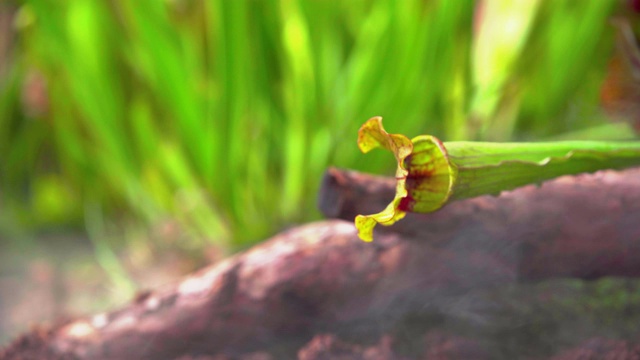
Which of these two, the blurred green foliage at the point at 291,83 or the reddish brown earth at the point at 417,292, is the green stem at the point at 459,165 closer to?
the reddish brown earth at the point at 417,292

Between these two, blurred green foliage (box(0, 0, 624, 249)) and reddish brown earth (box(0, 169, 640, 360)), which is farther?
blurred green foliage (box(0, 0, 624, 249))

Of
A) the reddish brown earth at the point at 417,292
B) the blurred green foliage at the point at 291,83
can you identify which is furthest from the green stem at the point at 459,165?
the blurred green foliage at the point at 291,83

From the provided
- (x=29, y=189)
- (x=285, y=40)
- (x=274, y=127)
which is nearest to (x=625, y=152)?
(x=285, y=40)

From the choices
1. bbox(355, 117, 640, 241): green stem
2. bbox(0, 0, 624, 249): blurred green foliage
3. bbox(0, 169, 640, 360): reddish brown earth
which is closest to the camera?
bbox(355, 117, 640, 241): green stem

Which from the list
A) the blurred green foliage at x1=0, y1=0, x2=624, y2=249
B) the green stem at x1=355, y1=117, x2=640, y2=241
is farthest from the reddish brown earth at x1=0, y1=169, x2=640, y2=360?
the blurred green foliage at x1=0, y1=0, x2=624, y2=249

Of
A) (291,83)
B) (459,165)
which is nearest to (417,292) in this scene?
(459,165)

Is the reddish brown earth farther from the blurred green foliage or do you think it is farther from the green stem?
the blurred green foliage

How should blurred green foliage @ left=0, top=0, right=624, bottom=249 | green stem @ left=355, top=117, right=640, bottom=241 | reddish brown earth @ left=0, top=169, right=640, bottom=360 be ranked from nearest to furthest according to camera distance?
green stem @ left=355, top=117, right=640, bottom=241 < reddish brown earth @ left=0, top=169, right=640, bottom=360 < blurred green foliage @ left=0, top=0, right=624, bottom=249

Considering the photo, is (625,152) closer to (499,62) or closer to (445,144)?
(445,144)
